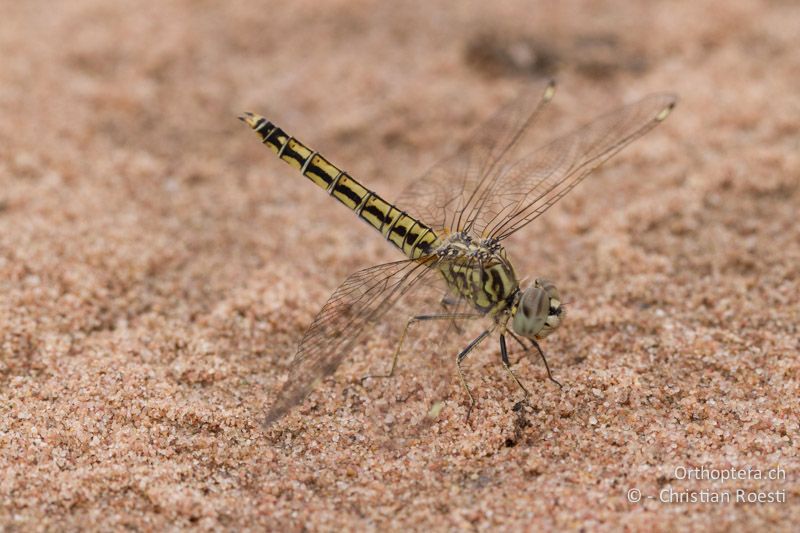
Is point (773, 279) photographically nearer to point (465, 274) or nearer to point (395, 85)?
point (465, 274)

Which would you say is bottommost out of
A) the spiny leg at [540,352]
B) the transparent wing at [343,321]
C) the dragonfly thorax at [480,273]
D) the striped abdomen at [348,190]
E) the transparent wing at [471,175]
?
the transparent wing at [343,321]

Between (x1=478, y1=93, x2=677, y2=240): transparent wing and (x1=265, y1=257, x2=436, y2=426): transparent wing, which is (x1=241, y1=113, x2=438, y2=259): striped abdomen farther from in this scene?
(x1=478, y1=93, x2=677, y2=240): transparent wing

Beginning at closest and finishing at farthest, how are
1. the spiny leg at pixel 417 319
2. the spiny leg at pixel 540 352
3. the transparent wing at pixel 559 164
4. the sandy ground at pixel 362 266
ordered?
the sandy ground at pixel 362 266
the spiny leg at pixel 540 352
the spiny leg at pixel 417 319
the transparent wing at pixel 559 164

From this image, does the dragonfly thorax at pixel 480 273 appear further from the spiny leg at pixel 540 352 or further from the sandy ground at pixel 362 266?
the sandy ground at pixel 362 266

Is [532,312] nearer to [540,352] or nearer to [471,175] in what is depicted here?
[540,352]

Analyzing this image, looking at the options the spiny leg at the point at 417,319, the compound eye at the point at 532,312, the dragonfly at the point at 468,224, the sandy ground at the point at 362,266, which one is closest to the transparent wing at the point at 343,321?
the dragonfly at the point at 468,224

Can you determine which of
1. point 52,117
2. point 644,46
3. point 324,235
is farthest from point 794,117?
point 52,117
